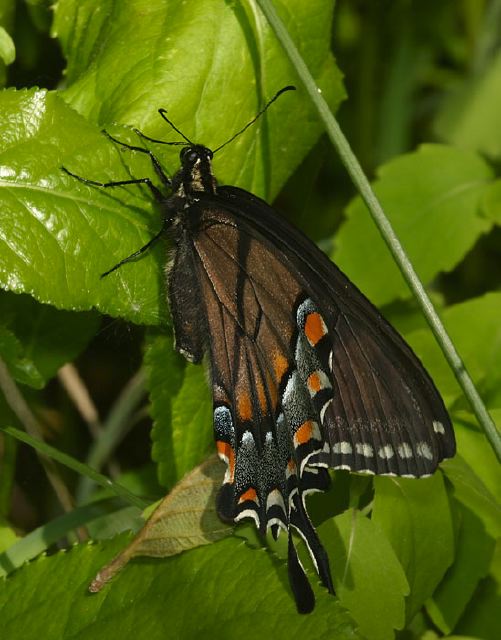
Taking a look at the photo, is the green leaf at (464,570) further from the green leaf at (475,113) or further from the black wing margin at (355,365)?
the green leaf at (475,113)

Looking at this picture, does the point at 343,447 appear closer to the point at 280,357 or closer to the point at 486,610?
the point at 280,357

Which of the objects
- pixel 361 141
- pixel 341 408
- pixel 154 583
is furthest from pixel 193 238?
pixel 361 141

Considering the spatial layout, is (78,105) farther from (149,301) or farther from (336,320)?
(336,320)

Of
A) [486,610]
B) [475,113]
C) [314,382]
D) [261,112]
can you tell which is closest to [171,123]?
[261,112]

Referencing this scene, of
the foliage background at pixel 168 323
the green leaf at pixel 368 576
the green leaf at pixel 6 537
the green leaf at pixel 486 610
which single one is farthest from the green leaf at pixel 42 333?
the green leaf at pixel 486 610

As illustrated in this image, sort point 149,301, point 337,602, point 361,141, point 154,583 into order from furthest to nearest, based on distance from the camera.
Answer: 1. point 361,141
2. point 149,301
3. point 154,583
4. point 337,602
